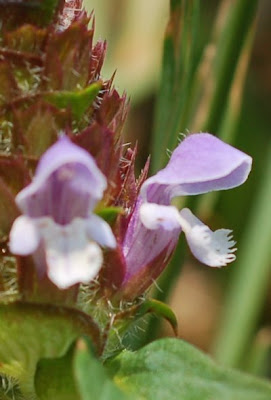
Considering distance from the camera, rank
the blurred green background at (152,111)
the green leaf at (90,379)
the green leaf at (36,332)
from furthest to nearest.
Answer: the blurred green background at (152,111)
the green leaf at (36,332)
the green leaf at (90,379)

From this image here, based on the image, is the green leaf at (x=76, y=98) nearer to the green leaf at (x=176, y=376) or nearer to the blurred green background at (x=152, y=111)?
the green leaf at (x=176, y=376)

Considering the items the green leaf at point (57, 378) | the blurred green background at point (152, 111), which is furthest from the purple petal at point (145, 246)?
the blurred green background at point (152, 111)

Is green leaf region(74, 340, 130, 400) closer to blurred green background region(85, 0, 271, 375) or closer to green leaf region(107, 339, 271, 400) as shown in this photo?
green leaf region(107, 339, 271, 400)

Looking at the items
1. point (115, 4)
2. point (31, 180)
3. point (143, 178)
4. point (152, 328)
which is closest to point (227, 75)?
point (152, 328)

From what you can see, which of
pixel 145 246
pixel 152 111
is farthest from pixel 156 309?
pixel 152 111

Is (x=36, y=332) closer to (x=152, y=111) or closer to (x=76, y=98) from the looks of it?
(x=76, y=98)
